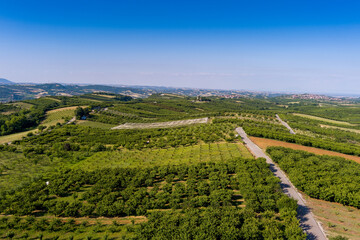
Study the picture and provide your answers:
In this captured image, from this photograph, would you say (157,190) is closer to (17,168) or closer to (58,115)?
(17,168)

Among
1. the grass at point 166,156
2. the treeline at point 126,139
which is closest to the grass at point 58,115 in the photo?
the treeline at point 126,139

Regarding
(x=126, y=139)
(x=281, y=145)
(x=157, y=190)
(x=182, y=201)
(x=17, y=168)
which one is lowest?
(x=17, y=168)

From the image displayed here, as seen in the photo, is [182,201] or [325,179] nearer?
[182,201]

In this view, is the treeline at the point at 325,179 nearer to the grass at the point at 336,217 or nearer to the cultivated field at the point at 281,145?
the grass at the point at 336,217

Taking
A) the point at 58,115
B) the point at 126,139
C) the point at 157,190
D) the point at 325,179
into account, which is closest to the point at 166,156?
the point at 157,190

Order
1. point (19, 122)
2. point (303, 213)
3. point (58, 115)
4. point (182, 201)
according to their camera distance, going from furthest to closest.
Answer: point (58, 115), point (19, 122), point (182, 201), point (303, 213)

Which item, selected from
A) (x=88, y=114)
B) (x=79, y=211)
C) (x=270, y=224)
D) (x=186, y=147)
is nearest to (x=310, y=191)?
(x=270, y=224)

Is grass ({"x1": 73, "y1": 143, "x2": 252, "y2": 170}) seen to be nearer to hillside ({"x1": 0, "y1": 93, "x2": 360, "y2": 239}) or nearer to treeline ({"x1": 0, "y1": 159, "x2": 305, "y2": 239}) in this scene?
hillside ({"x1": 0, "y1": 93, "x2": 360, "y2": 239})
